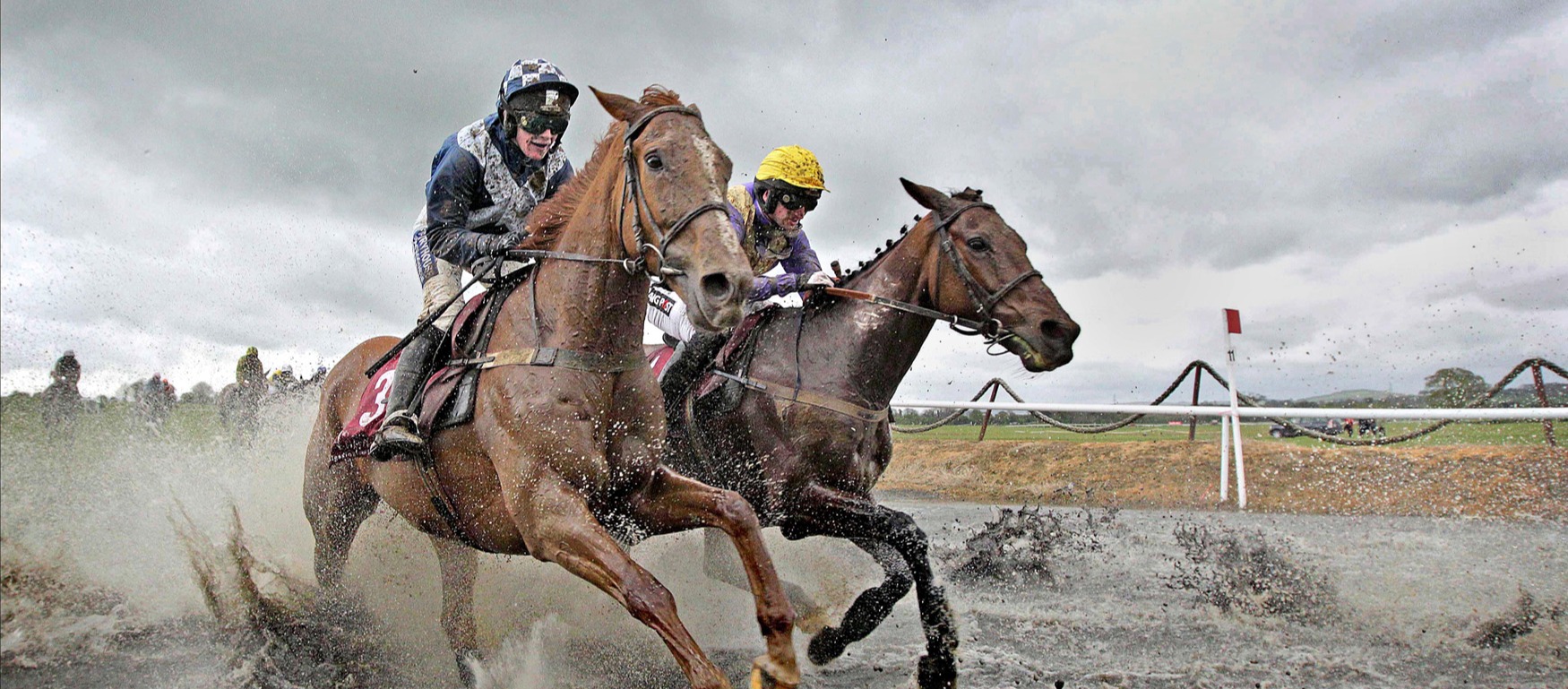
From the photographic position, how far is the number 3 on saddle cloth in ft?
12.5

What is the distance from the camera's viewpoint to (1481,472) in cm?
883

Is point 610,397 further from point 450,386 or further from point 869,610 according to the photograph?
point 869,610

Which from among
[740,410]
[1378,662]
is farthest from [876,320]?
[1378,662]

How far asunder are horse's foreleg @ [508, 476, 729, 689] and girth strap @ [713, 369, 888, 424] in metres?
1.74

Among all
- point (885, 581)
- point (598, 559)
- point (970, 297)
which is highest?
point (970, 297)

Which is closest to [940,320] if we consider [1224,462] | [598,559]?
[598,559]

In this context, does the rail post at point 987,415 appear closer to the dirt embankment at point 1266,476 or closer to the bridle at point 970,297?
the dirt embankment at point 1266,476

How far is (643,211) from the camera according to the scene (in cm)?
326

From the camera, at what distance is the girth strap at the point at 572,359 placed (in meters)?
3.47

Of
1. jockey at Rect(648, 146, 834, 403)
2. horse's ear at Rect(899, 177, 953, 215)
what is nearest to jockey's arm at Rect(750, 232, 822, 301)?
jockey at Rect(648, 146, 834, 403)

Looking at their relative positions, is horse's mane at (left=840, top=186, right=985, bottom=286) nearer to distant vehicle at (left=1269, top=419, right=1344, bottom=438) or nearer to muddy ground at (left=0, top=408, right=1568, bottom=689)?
muddy ground at (left=0, top=408, right=1568, bottom=689)

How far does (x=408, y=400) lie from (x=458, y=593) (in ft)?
4.04

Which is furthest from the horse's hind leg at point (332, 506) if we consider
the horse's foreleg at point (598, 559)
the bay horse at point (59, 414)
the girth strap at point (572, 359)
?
the horse's foreleg at point (598, 559)

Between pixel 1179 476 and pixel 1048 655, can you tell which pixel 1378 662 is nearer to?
pixel 1048 655
